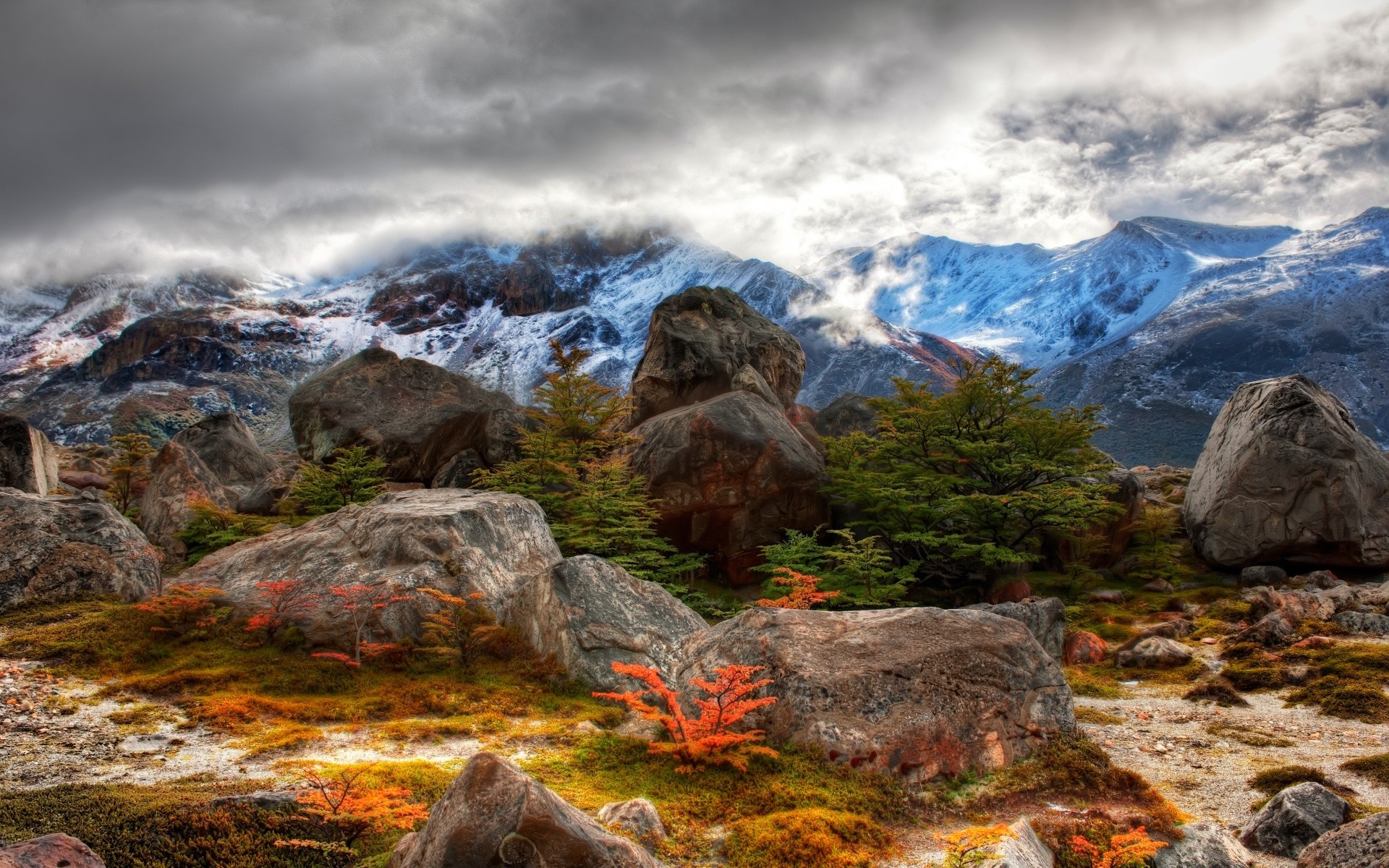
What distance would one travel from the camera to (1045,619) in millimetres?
17625

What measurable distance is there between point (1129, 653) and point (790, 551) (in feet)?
28.8

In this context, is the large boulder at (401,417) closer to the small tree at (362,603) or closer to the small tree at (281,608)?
the small tree at (281,608)

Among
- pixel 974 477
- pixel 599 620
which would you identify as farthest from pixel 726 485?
pixel 599 620

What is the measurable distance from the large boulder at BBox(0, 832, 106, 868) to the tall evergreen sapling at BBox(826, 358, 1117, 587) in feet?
68.4

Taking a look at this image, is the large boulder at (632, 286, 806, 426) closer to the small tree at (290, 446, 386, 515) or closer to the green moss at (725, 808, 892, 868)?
the small tree at (290, 446, 386, 515)

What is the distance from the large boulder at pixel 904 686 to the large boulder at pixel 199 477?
72.0 ft

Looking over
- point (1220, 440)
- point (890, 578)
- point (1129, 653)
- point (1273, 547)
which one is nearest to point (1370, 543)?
point (1273, 547)

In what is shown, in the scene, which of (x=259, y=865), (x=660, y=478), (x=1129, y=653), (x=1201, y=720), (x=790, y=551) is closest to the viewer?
(x=259, y=865)

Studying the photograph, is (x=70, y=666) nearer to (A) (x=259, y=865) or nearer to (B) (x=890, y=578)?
(A) (x=259, y=865)

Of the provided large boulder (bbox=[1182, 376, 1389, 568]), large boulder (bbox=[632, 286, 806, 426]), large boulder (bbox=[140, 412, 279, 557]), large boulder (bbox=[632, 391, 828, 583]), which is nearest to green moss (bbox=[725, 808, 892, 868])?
large boulder (bbox=[632, 391, 828, 583])

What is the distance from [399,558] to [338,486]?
11623mm

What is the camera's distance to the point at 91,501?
48.7 ft

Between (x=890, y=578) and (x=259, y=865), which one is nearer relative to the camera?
(x=259, y=865)

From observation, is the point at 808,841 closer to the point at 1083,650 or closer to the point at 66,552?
the point at 1083,650
